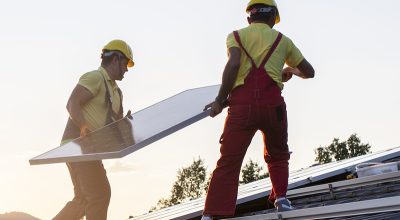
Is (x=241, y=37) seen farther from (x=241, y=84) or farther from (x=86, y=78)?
(x=86, y=78)

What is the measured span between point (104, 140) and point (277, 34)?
148 centimetres

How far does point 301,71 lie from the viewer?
5.66 meters

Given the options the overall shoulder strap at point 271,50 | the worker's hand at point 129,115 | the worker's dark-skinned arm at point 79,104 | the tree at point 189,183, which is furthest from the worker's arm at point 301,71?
the tree at point 189,183

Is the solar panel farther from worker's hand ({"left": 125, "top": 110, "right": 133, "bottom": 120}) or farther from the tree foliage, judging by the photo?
the tree foliage

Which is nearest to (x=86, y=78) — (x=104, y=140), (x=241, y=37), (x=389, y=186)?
(x=104, y=140)

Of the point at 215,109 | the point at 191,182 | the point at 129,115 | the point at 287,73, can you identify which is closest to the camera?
the point at 215,109

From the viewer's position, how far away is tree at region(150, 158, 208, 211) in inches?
2936

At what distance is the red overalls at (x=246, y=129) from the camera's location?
5.28m

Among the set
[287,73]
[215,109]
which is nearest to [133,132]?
[215,109]

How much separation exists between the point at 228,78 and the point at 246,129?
1.29 ft

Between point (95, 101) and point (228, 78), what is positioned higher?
point (95, 101)

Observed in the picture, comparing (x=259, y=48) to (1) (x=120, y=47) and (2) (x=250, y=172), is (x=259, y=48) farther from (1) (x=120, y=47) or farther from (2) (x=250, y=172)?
(2) (x=250, y=172)

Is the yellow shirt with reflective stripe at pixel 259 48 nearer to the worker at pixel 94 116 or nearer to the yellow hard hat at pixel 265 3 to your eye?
the yellow hard hat at pixel 265 3

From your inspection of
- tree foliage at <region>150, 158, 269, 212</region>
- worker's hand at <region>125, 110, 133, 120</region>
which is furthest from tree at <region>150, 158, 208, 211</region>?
worker's hand at <region>125, 110, 133, 120</region>
